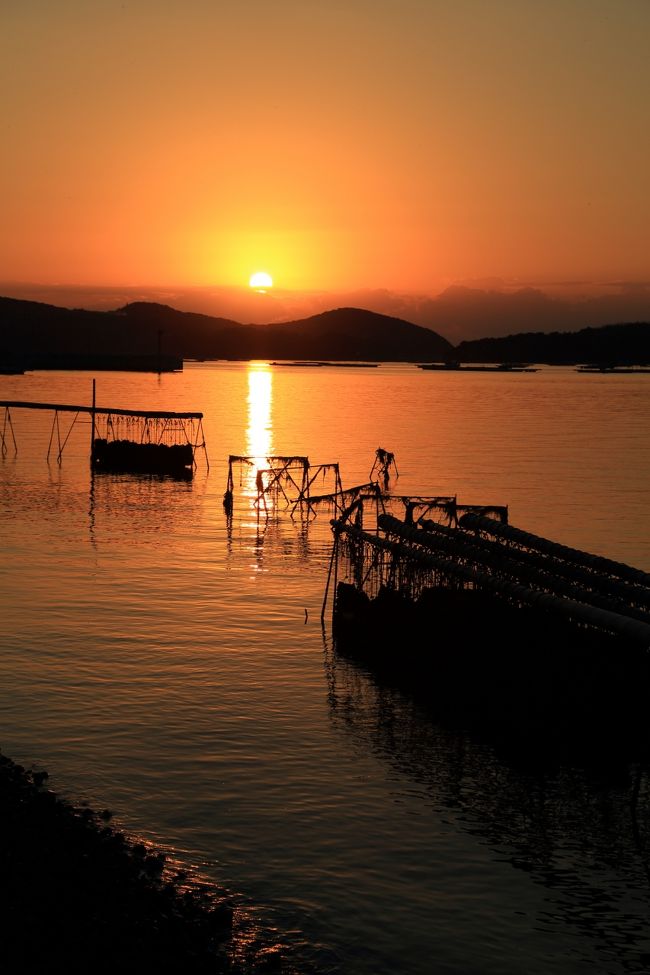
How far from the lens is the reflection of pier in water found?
53.3 ft

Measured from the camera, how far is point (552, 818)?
20.2m

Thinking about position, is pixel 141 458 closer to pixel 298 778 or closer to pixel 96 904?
pixel 298 778

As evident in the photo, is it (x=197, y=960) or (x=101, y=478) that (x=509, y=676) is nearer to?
(x=197, y=960)

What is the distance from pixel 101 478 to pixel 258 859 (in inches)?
2688

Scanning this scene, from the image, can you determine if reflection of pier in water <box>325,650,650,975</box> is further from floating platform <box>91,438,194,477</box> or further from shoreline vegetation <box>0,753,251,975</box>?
floating platform <box>91,438,194,477</box>

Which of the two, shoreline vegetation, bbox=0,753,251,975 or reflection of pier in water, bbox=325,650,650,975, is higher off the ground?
shoreline vegetation, bbox=0,753,251,975

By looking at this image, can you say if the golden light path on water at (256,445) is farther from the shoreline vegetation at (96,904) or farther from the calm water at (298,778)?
the shoreline vegetation at (96,904)

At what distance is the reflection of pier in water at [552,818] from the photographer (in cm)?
1625

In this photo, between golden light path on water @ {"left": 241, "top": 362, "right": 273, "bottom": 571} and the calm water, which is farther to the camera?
golden light path on water @ {"left": 241, "top": 362, "right": 273, "bottom": 571}

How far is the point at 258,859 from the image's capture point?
18.2 metres

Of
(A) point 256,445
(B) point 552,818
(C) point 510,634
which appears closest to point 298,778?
(B) point 552,818

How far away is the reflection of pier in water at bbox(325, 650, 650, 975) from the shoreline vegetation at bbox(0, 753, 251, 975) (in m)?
5.44

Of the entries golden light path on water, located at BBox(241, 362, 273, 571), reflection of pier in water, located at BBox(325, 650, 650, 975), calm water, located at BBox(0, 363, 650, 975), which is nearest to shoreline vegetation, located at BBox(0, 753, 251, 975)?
calm water, located at BBox(0, 363, 650, 975)

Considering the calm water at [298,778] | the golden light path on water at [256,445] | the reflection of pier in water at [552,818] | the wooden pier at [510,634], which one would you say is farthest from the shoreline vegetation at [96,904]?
the golden light path on water at [256,445]
